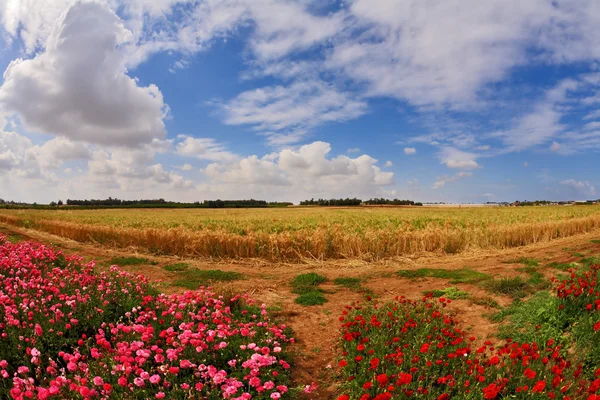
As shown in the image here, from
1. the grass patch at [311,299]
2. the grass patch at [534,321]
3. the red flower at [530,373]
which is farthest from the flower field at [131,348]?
the grass patch at [534,321]

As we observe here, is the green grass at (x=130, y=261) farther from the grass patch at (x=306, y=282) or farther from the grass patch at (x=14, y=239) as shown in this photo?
the grass patch at (x=14, y=239)

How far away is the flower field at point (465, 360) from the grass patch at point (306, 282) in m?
3.30

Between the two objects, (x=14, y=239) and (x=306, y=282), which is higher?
(x=306, y=282)

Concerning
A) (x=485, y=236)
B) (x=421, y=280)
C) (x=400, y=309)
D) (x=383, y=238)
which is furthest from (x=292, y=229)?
(x=400, y=309)

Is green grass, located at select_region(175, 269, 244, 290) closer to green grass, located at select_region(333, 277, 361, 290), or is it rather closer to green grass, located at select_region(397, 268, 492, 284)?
green grass, located at select_region(333, 277, 361, 290)

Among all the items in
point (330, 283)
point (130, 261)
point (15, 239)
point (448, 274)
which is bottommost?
point (15, 239)

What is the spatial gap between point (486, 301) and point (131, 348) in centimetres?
684

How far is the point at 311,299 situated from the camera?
8.74m

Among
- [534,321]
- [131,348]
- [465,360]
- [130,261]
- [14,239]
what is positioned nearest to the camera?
[131,348]

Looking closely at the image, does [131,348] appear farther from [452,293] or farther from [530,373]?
[452,293]

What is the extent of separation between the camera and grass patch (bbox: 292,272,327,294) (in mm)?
9859

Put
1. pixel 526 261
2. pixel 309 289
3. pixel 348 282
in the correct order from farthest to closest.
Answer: pixel 526 261 → pixel 348 282 → pixel 309 289

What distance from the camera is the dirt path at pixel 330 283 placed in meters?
6.00

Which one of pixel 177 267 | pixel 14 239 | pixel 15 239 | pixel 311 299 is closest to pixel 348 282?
pixel 311 299
